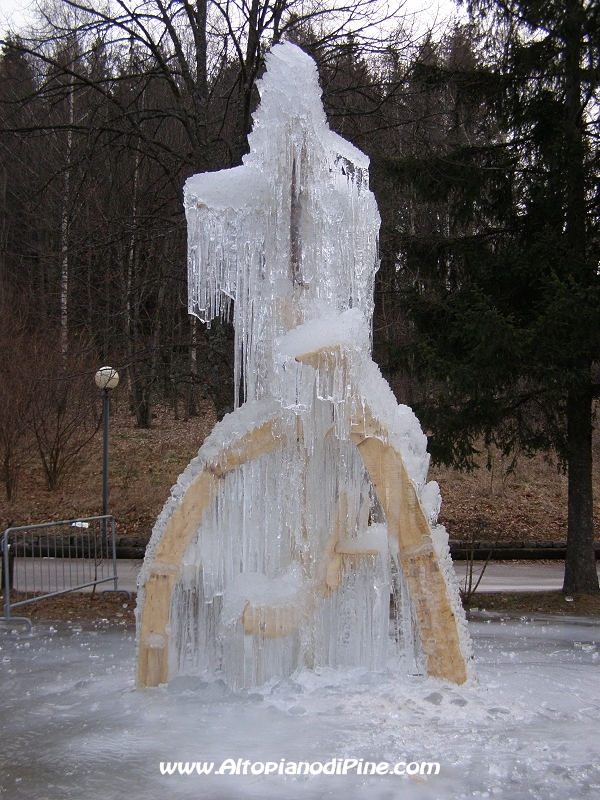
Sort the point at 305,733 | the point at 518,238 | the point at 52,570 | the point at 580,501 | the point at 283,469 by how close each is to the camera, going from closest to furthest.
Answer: the point at 305,733, the point at 283,469, the point at 580,501, the point at 518,238, the point at 52,570

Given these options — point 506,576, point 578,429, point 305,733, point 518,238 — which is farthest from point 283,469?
point 506,576

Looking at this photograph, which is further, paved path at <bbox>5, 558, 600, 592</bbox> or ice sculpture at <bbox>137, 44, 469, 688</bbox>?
paved path at <bbox>5, 558, 600, 592</bbox>

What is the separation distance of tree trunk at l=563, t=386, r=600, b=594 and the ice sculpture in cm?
523

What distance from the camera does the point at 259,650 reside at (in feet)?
17.3

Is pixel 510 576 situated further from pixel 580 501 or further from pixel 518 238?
pixel 518 238

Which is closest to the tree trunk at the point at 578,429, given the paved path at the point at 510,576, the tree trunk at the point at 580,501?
the tree trunk at the point at 580,501

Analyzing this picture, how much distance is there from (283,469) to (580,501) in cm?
579

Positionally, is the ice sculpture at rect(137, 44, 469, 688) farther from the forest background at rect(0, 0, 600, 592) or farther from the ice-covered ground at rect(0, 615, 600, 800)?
the forest background at rect(0, 0, 600, 592)

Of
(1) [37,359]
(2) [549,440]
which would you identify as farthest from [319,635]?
(1) [37,359]

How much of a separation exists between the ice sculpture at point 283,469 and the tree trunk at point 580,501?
523 cm

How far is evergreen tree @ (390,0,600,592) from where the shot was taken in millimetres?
9438

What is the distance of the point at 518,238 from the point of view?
34.3 ft

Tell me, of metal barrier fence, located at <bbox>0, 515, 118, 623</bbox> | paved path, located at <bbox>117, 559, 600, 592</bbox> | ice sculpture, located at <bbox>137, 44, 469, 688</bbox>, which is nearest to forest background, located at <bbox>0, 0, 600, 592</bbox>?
paved path, located at <bbox>117, 559, 600, 592</bbox>

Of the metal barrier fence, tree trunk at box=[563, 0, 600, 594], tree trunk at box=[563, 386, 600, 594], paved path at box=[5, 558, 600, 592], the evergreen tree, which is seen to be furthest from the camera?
paved path at box=[5, 558, 600, 592]
